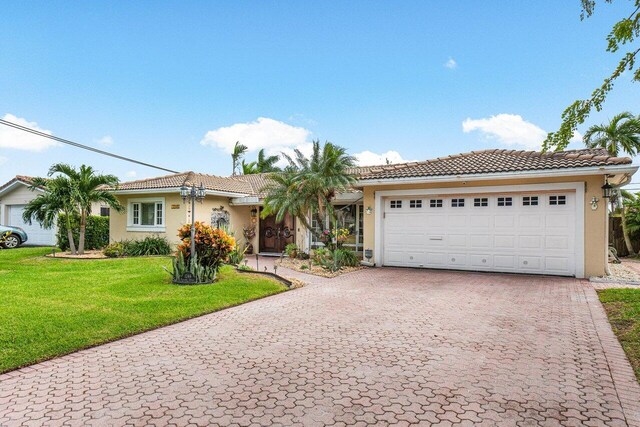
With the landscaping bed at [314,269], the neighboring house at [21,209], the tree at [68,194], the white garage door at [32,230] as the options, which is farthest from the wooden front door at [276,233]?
the white garage door at [32,230]

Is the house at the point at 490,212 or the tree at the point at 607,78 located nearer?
the tree at the point at 607,78

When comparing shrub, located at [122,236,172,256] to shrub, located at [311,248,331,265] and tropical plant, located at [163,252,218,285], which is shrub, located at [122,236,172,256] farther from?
tropical plant, located at [163,252,218,285]

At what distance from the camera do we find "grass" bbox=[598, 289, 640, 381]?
4891 mm

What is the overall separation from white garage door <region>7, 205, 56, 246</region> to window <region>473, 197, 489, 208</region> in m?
21.4

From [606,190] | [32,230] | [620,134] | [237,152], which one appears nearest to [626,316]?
[606,190]

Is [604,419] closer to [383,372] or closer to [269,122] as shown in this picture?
[383,372]

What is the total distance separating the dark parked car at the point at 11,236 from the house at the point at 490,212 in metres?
10.7

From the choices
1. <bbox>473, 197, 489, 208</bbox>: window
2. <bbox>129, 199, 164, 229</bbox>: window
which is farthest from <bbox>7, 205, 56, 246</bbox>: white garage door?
<bbox>473, 197, 489, 208</bbox>: window

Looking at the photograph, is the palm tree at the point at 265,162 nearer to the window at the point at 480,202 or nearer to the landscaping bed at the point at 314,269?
the landscaping bed at the point at 314,269

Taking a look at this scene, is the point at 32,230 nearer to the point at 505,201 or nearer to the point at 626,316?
the point at 505,201

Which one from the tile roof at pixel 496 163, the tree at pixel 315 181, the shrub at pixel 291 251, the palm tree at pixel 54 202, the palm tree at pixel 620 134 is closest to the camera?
the tile roof at pixel 496 163

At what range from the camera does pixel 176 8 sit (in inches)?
526

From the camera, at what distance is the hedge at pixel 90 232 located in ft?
56.6

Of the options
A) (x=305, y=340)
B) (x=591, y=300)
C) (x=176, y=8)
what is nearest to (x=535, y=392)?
(x=305, y=340)
